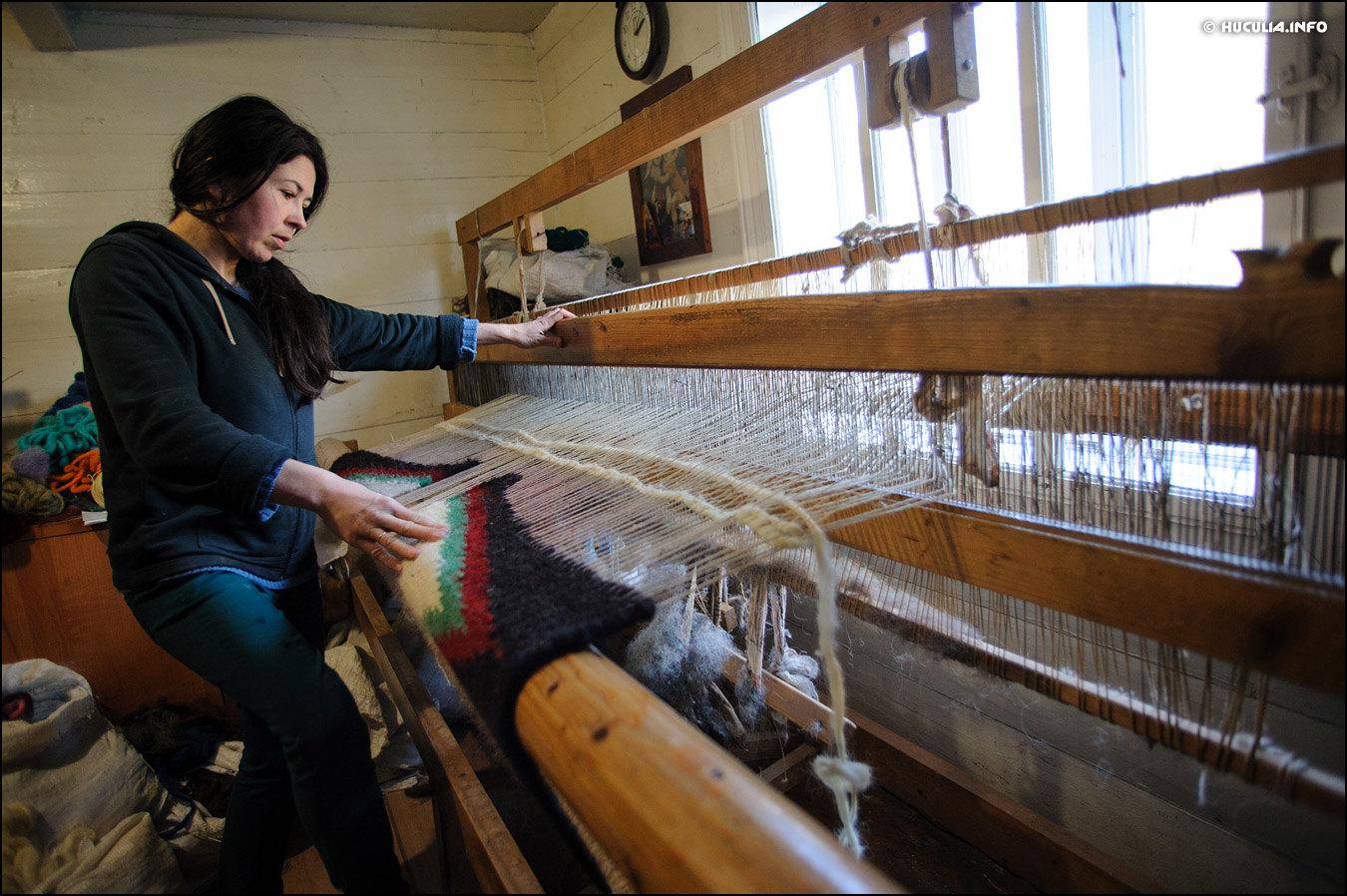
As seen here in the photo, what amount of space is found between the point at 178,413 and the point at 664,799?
85cm

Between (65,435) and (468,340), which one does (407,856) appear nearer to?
(468,340)

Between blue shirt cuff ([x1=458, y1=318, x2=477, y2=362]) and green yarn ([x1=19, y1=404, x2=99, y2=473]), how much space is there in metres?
1.02

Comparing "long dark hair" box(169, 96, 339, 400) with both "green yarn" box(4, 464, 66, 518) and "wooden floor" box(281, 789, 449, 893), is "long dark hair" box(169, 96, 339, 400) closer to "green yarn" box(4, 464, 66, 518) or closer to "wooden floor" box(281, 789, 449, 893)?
"green yarn" box(4, 464, 66, 518)

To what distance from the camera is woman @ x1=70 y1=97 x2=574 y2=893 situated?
0.97 m

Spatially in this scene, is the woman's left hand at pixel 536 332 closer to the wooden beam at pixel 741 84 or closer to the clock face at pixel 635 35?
the wooden beam at pixel 741 84

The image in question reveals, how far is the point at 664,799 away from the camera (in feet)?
1.65

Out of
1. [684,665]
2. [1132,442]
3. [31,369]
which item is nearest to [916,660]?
[684,665]

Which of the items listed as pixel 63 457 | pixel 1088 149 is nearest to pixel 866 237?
pixel 1088 149

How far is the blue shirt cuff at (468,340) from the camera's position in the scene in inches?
73.7

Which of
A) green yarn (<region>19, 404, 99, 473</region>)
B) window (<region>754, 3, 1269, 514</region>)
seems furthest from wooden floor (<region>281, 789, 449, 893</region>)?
green yarn (<region>19, 404, 99, 473</region>)

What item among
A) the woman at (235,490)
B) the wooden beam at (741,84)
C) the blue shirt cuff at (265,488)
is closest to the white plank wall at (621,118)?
the wooden beam at (741,84)

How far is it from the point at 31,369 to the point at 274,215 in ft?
1.37

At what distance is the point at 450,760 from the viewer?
108 cm

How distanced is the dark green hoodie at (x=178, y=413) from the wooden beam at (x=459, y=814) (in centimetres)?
33
